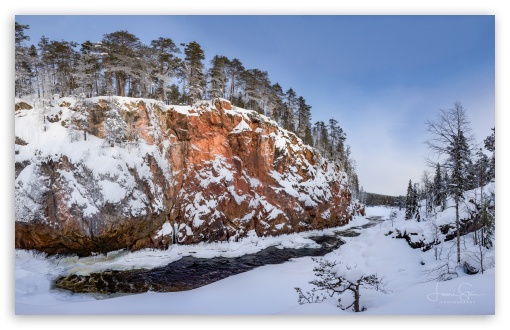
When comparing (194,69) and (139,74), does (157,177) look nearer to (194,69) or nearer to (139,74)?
(139,74)

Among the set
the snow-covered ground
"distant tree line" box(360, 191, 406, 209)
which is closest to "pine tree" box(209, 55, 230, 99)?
"distant tree line" box(360, 191, 406, 209)

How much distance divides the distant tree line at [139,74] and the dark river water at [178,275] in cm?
417

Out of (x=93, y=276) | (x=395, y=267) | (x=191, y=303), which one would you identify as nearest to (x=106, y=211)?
(x=93, y=276)

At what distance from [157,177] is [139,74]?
443 centimetres

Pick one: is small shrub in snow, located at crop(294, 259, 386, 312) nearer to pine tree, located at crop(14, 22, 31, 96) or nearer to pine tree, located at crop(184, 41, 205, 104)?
pine tree, located at crop(184, 41, 205, 104)

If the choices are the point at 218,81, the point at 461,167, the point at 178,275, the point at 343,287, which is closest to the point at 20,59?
the point at 178,275

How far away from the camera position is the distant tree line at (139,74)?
17.4 feet

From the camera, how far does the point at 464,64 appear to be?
479cm

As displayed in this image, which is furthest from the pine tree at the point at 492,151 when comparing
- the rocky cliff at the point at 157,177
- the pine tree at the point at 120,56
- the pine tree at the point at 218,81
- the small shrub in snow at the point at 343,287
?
the pine tree at the point at 120,56

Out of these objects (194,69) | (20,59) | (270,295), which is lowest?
(270,295)

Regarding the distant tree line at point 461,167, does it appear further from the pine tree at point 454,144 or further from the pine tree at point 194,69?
the pine tree at point 194,69

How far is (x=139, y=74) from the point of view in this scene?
927 centimetres

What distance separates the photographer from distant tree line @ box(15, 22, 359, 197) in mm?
5297

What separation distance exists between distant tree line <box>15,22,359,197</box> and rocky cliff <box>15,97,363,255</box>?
0.53 m
